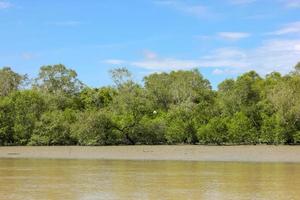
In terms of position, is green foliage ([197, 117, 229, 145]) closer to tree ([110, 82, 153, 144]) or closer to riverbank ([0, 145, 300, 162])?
riverbank ([0, 145, 300, 162])

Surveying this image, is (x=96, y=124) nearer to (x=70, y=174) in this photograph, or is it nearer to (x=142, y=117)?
(x=142, y=117)

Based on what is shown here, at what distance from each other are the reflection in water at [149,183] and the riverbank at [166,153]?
1025cm

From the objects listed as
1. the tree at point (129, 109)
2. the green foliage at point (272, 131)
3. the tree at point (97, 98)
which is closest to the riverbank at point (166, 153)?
the green foliage at point (272, 131)

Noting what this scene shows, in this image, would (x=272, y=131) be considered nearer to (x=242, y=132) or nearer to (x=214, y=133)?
(x=242, y=132)

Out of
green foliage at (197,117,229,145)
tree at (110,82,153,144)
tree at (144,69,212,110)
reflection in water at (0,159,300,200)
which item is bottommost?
reflection in water at (0,159,300,200)

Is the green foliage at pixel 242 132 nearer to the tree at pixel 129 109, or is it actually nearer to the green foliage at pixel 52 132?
the tree at pixel 129 109

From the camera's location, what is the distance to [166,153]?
46.6 m

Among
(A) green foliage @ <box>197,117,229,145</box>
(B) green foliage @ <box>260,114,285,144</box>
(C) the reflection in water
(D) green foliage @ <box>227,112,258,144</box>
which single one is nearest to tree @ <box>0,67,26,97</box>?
(A) green foliage @ <box>197,117,229,145</box>

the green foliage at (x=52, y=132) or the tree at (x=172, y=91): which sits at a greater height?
the tree at (x=172, y=91)

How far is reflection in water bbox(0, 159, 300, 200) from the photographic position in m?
19.8

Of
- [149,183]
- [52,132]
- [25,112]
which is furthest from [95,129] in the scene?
[149,183]

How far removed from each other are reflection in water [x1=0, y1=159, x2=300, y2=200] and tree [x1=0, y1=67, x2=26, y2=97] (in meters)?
52.1

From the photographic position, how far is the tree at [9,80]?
267 feet

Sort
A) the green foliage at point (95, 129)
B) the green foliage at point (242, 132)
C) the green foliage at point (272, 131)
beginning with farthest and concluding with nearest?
the green foliage at point (95, 129)
the green foliage at point (242, 132)
the green foliage at point (272, 131)
